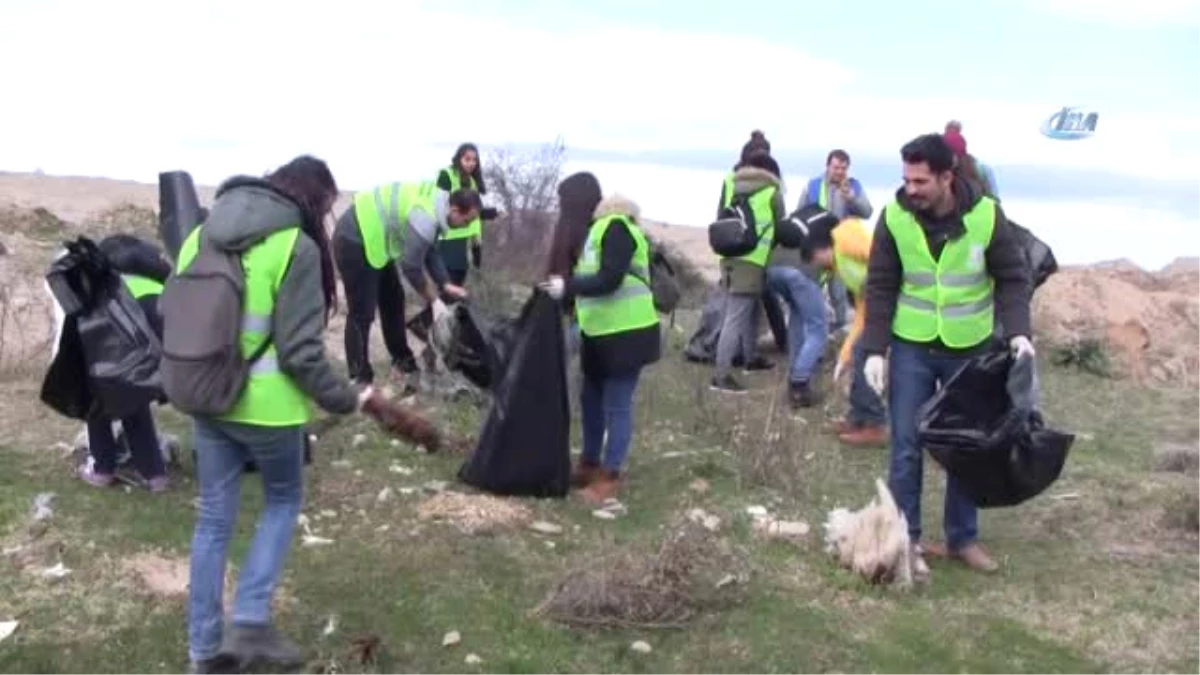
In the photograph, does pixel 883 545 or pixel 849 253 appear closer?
pixel 883 545

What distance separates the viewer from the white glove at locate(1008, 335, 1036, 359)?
206 inches

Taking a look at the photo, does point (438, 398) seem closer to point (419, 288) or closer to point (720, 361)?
point (419, 288)

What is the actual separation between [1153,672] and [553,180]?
1347 cm

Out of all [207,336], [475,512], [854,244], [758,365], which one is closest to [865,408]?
[854,244]

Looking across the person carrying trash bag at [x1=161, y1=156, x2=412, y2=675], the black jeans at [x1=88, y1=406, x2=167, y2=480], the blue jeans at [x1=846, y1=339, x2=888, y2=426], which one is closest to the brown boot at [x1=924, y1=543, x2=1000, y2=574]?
the blue jeans at [x1=846, y1=339, x2=888, y2=426]

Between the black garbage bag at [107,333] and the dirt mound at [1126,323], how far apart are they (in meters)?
9.74

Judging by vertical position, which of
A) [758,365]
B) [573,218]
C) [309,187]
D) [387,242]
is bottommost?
[758,365]

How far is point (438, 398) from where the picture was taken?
8.34 metres

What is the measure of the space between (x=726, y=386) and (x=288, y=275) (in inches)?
218

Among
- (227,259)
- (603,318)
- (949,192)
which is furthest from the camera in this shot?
(603,318)

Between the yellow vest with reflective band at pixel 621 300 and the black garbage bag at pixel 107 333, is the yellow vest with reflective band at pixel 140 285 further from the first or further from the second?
the yellow vest with reflective band at pixel 621 300

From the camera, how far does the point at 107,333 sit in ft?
19.0

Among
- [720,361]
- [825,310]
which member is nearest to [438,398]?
[720,361]

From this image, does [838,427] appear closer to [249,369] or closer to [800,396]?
[800,396]
